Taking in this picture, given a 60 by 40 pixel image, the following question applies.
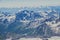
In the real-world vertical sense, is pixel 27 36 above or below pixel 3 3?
below

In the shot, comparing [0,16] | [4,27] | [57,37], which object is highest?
[0,16]

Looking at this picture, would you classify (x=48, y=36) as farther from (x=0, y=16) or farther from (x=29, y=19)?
(x=0, y=16)

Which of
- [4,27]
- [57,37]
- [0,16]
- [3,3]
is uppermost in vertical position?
[3,3]

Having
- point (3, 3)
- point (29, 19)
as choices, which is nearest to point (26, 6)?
point (29, 19)

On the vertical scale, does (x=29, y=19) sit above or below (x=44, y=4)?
below

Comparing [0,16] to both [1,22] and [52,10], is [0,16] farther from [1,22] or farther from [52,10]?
[52,10]

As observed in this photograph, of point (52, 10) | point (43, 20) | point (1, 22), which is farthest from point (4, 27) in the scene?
point (52, 10)
